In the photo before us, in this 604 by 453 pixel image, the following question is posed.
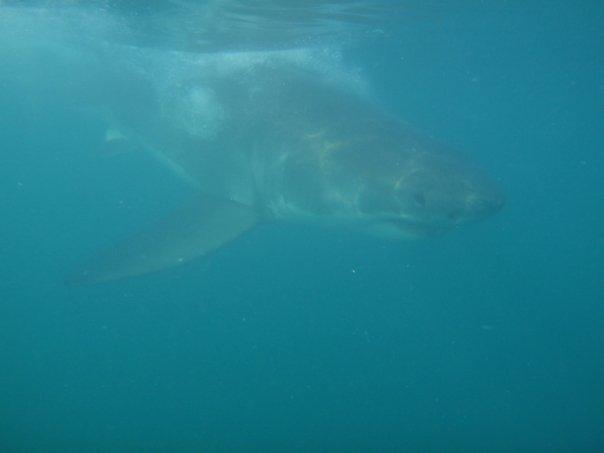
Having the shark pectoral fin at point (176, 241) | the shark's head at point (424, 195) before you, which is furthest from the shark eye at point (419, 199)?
the shark pectoral fin at point (176, 241)

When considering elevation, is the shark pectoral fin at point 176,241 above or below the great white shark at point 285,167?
below

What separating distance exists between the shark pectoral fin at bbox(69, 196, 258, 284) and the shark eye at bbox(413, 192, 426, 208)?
3043mm

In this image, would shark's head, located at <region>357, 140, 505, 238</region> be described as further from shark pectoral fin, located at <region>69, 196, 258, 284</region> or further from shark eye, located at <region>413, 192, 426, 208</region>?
shark pectoral fin, located at <region>69, 196, 258, 284</region>

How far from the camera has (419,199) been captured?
6.69 meters

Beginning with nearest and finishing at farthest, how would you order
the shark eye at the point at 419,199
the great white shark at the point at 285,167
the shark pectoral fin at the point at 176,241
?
the shark eye at the point at 419,199 → the great white shark at the point at 285,167 → the shark pectoral fin at the point at 176,241

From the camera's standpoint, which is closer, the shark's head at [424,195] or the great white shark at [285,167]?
the shark's head at [424,195]

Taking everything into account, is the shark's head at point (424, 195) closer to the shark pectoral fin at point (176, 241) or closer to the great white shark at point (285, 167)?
the great white shark at point (285, 167)

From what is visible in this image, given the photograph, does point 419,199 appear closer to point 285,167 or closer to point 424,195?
point 424,195

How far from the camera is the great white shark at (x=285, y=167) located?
6906 mm

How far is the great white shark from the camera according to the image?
6906 mm

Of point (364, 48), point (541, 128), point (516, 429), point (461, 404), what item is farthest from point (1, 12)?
point (541, 128)

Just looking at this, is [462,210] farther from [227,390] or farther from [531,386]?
[531,386]

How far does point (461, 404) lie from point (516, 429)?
1.71 meters

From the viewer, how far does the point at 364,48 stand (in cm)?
2008
